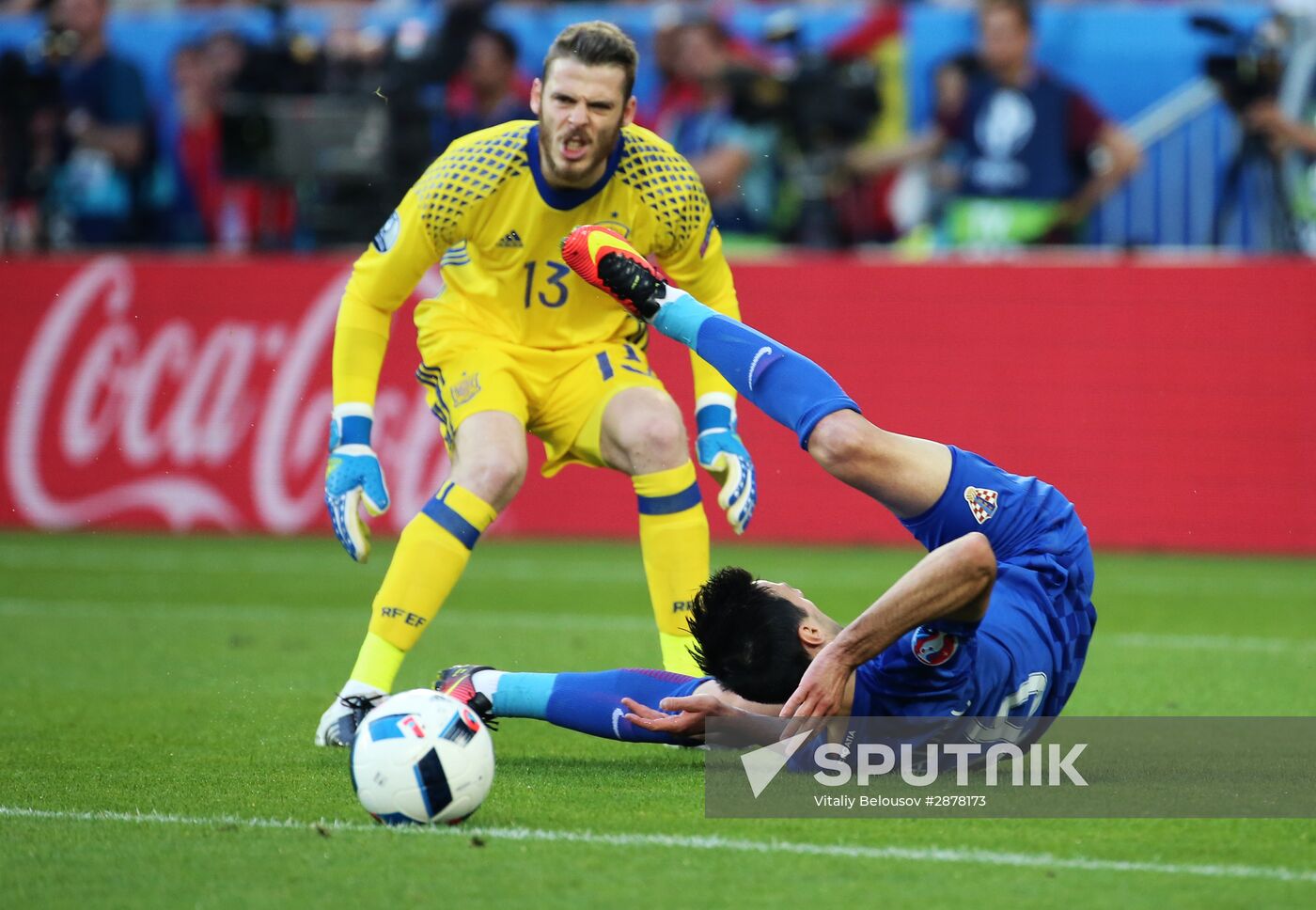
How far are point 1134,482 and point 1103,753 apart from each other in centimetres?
642

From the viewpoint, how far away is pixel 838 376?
12492 millimetres

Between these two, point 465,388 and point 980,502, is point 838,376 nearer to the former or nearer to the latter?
point 465,388

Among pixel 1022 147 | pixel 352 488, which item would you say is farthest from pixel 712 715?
pixel 1022 147

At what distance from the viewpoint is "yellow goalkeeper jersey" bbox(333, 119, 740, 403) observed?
6324 millimetres

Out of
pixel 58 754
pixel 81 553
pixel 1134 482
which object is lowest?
pixel 81 553

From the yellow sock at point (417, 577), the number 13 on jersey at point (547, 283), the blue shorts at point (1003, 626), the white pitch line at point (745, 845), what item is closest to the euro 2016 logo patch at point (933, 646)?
the blue shorts at point (1003, 626)

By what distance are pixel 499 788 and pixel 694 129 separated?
833 cm

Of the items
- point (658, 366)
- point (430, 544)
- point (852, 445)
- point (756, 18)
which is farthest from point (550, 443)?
point (756, 18)

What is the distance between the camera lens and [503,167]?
638 centimetres

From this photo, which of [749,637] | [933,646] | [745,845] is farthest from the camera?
[749,637]

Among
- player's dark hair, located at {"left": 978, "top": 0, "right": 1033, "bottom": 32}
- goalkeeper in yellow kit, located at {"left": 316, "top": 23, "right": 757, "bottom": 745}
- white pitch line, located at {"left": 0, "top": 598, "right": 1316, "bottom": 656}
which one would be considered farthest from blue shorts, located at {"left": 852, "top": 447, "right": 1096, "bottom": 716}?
player's dark hair, located at {"left": 978, "top": 0, "right": 1033, "bottom": 32}

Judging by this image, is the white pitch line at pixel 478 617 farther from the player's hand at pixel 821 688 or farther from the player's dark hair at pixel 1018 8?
the player's dark hair at pixel 1018 8

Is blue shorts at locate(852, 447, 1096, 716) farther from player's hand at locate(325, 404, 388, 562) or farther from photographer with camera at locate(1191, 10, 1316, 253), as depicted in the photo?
photographer with camera at locate(1191, 10, 1316, 253)

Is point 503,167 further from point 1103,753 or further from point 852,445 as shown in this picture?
point 1103,753
